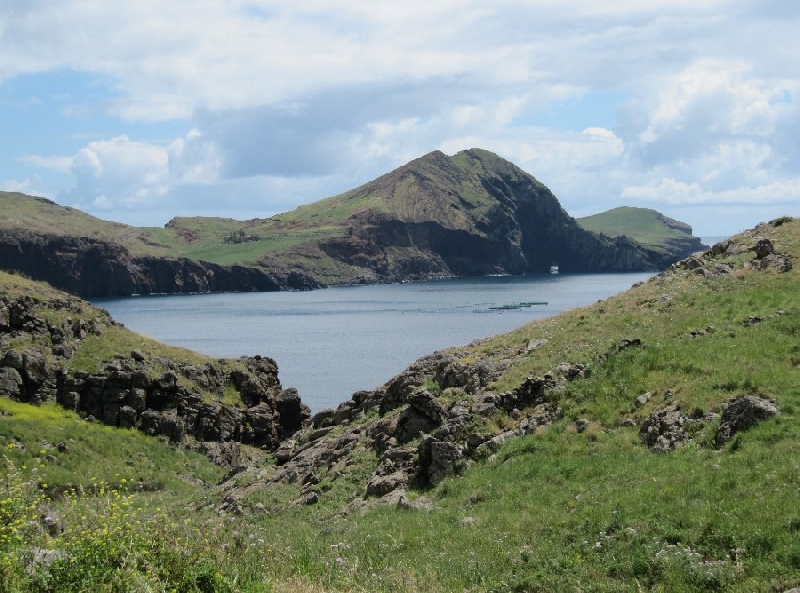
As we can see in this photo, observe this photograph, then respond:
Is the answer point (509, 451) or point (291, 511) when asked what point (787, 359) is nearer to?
point (509, 451)

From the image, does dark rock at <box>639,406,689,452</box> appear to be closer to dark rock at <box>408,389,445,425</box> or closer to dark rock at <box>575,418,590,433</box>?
dark rock at <box>575,418,590,433</box>

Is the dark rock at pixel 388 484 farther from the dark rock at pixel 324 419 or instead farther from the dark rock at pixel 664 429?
the dark rock at pixel 324 419

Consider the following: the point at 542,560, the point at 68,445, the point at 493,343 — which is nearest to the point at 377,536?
the point at 542,560

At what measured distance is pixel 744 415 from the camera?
71.2 ft

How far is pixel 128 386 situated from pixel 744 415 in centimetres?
5395

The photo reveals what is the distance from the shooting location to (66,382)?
64.5m

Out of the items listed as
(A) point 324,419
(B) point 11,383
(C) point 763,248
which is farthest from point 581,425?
(B) point 11,383

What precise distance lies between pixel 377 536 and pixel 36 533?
854 cm

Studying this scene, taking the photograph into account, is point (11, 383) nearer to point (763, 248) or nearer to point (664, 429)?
point (763, 248)

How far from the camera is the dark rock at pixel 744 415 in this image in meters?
21.5

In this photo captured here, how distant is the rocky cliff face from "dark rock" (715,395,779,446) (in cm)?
5009

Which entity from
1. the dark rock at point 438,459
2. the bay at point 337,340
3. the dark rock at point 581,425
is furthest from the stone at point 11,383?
the dark rock at point 581,425

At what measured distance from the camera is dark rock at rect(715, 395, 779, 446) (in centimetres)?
2152

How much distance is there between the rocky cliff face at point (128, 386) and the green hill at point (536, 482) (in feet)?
86.1
